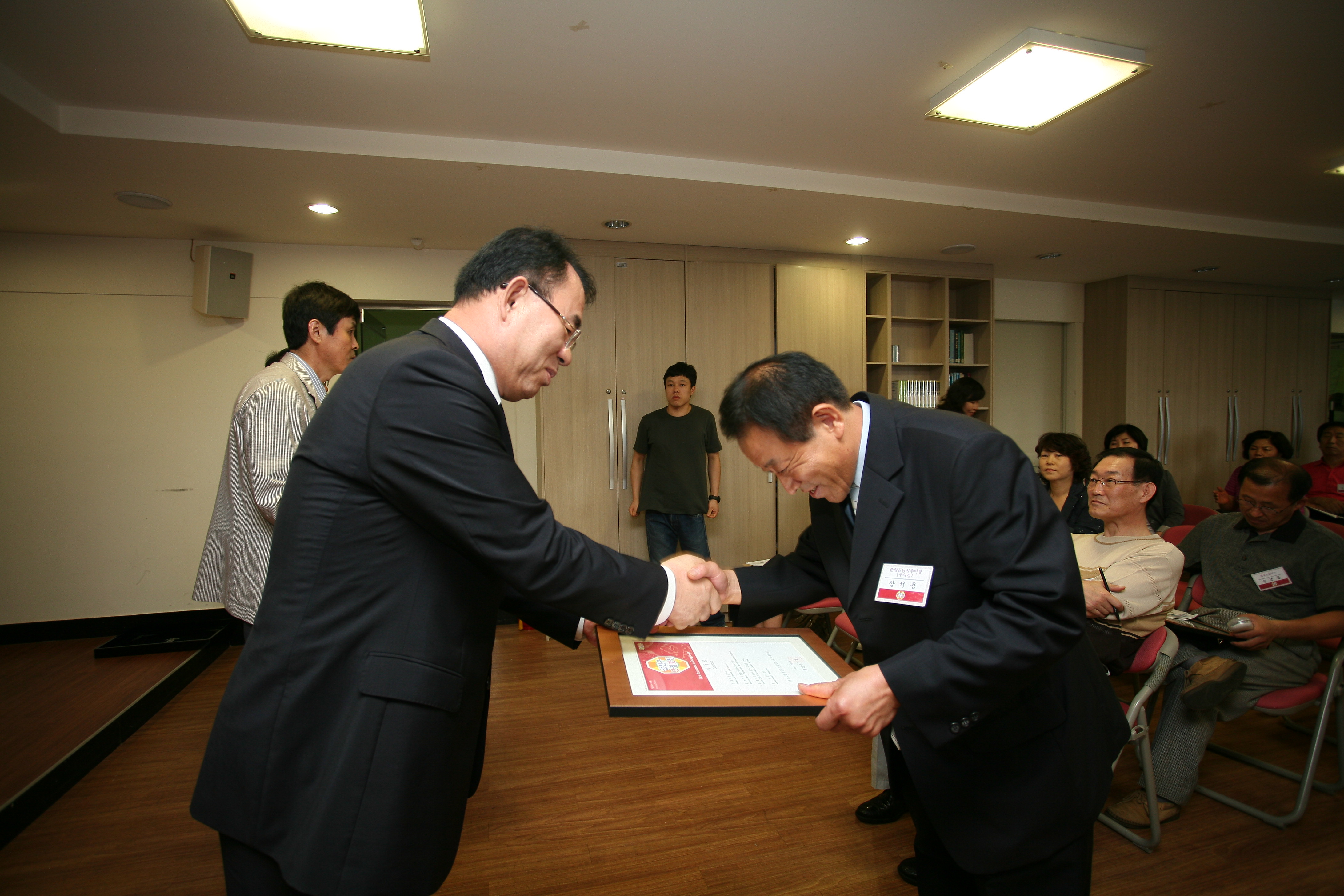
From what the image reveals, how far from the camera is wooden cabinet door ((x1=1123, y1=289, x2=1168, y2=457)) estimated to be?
667 cm

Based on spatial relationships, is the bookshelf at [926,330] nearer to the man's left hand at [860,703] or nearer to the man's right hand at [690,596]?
the man's right hand at [690,596]

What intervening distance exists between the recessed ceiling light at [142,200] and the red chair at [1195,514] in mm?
6643

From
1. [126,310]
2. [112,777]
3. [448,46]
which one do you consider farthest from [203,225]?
[112,777]

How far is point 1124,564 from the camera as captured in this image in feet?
7.72

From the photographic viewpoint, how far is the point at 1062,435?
3.60 m

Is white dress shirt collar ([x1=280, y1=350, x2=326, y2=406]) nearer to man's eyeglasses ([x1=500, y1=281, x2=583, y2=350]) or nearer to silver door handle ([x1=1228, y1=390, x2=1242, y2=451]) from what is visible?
man's eyeglasses ([x1=500, y1=281, x2=583, y2=350])

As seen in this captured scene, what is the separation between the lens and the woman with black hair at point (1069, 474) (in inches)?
137

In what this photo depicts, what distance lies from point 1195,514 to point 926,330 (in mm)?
2814

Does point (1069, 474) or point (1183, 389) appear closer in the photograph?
point (1069, 474)

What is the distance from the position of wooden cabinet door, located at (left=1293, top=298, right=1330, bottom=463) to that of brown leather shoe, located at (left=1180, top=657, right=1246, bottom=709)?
698 cm

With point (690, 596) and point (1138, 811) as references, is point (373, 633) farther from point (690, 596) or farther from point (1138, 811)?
point (1138, 811)

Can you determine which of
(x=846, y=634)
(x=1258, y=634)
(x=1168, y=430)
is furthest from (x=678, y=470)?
(x=1168, y=430)

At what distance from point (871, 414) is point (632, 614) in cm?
61

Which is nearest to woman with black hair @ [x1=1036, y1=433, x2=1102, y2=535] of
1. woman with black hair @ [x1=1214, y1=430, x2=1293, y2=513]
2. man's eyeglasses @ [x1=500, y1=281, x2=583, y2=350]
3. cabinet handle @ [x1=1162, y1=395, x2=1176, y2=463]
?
woman with black hair @ [x1=1214, y1=430, x2=1293, y2=513]
